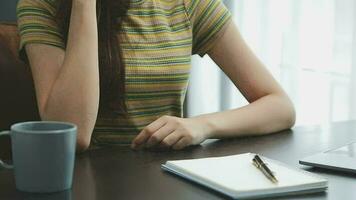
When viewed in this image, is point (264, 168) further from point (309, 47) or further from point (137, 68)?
point (309, 47)

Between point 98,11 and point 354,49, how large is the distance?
1.10m

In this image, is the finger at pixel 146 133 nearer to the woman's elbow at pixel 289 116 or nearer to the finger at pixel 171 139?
the finger at pixel 171 139

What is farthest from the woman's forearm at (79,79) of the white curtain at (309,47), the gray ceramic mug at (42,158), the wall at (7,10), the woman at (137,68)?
the white curtain at (309,47)

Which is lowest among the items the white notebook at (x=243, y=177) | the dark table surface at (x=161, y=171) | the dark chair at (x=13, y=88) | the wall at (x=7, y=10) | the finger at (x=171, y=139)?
the dark table surface at (x=161, y=171)

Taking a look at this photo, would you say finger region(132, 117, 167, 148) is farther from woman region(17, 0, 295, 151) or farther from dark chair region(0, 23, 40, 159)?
dark chair region(0, 23, 40, 159)

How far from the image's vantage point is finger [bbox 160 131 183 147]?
109 centimetres

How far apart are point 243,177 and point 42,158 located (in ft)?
0.94

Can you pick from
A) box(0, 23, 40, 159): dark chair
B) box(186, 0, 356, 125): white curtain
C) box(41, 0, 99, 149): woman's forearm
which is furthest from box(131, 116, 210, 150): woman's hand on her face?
box(186, 0, 356, 125): white curtain

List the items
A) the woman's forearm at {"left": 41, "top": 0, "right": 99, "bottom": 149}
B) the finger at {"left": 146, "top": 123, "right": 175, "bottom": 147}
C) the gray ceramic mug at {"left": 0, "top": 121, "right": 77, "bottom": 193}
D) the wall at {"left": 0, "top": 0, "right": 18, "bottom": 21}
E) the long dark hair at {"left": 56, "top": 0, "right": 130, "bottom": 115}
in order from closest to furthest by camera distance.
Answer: the gray ceramic mug at {"left": 0, "top": 121, "right": 77, "bottom": 193}
the finger at {"left": 146, "top": 123, "right": 175, "bottom": 147}
the woman's forearm at {"left": 41, "top": 0, "right": 99, "bottom": 149}
the long dark hair at {"left": 56, "top": 0, "right": 130, "bottom": 115}
the wall at {"left": 0, "top": 0, "right": 18, "bottom": 21}

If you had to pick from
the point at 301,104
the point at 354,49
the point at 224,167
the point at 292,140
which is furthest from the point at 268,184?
the point at 301,104

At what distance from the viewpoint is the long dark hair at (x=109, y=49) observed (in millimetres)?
1326

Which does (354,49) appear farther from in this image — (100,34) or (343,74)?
(100,34)

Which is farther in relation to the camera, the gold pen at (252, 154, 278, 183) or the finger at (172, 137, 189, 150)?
the finger at (172, 137, 189, 150)

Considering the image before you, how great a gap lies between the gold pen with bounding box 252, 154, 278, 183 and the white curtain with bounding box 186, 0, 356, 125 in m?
1.25
